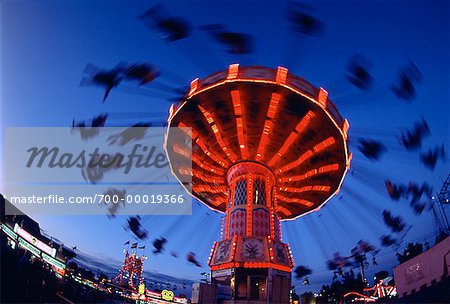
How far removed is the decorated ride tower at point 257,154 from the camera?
21.2 metres

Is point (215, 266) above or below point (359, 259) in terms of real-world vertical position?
below

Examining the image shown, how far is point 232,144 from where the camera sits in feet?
83.8

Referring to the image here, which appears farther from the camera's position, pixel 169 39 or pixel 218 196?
pixel 218 196

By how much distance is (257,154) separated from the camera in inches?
1021

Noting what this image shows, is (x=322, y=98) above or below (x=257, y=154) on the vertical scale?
above

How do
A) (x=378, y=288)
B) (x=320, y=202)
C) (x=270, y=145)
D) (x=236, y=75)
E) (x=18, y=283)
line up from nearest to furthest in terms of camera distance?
(x=18, y=283)
(x=236, y=75)
(x=270, y=145)
(x=320, y=202)
(x=378, y=288)

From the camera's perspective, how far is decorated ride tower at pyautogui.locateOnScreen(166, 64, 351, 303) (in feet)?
69.6

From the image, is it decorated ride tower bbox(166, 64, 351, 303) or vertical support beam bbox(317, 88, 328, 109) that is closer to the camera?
vertical support beam bbox(317, 88, 328, 109)

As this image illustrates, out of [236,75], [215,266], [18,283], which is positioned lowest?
[18,283]

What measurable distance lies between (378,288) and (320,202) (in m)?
20.0

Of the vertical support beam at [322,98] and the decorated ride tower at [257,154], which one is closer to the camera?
the vertical support beam at [322,98]

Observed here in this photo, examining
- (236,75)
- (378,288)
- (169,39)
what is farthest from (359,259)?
(169,39)

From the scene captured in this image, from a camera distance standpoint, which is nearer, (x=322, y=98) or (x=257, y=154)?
(x=322, y=98)

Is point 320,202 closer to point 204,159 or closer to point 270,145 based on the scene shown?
point 270,145
